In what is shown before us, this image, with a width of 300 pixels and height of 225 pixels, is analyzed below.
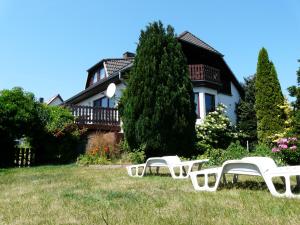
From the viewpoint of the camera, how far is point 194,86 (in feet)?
75.5

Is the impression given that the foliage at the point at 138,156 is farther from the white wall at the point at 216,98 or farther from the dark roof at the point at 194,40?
the dark roof at the point at 194,40

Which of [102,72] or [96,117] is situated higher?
[102,72]

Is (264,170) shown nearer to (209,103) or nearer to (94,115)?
(94,115)

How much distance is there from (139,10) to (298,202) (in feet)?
30.1

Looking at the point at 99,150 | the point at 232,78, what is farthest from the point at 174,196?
the point at 232,78

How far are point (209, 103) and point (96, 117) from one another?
790 cm

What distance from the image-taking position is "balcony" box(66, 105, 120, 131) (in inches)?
797

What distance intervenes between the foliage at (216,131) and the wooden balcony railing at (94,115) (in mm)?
5196

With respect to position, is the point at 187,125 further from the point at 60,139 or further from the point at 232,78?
the point at 232,78

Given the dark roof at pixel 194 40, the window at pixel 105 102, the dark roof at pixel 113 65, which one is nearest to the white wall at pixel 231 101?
the dark roof at pixel 194 40

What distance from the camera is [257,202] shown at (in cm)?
492

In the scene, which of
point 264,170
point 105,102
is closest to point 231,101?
point 105,102

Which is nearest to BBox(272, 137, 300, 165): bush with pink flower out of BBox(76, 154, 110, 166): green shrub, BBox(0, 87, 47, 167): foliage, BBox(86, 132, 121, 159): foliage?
BBox(76, 154, 110, 166): green shrub

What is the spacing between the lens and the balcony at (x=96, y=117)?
797 inches
